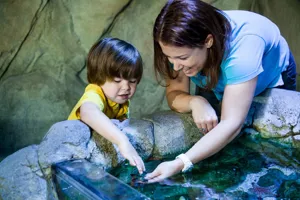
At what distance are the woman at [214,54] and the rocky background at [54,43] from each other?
2.64m

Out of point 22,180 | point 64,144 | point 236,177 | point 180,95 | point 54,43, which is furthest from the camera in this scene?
point 54,43

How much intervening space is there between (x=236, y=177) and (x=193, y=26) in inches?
30.7

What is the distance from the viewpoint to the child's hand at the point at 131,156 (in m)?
1.67

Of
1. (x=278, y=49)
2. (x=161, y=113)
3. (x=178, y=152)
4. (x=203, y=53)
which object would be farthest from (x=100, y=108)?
(x=278, y=49)

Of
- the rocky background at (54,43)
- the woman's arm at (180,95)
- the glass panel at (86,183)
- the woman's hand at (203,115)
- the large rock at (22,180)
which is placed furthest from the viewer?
the rocky background at (54,43)

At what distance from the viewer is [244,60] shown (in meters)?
1.71

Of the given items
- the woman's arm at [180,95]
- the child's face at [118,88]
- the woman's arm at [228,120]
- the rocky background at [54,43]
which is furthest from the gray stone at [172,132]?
the rocky background at [54,43]

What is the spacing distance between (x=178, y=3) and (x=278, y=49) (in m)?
0.73

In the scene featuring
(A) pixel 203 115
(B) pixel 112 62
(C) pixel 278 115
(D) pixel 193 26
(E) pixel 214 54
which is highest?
(D) pixel 193 26

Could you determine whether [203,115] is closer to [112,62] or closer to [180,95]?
[180,95]

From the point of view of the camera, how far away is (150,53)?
473 cm

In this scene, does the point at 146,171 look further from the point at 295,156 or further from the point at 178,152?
the point at 295,156

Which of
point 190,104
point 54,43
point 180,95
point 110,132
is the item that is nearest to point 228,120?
point 190,104

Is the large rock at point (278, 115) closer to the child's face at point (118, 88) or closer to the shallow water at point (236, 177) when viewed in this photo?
the shallow water at point (236, 177)
